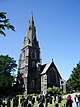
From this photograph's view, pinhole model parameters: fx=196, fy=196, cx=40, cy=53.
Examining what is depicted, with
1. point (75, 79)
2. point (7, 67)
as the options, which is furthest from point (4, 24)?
point (7, 67)

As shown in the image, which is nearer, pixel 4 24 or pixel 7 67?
pixel 4 24

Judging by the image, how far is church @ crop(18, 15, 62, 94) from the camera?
57.8 m

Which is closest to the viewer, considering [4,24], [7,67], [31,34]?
[4,24]

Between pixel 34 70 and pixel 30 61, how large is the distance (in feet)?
10.4

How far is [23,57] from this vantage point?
6481cm

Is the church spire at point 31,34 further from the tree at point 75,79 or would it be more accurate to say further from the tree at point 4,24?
the tree at point 4,24

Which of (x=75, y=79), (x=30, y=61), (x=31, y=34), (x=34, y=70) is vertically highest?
(x=31, y=34)

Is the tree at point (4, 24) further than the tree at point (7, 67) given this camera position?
No

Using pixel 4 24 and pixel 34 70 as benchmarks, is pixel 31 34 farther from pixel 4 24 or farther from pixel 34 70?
pixel 4 24

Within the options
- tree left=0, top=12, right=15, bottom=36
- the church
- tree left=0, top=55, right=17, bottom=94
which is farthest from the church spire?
tree left=0, top=12, right=15, bottom=36

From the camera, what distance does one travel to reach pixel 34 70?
61.4 m

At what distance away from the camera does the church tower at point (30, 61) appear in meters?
58.1

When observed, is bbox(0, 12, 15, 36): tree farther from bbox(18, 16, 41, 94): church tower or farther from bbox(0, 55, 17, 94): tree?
bbox(18, 16, 41, 94): church tower

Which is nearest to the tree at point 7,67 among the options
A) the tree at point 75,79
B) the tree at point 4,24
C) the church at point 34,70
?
the church at point 34,70
